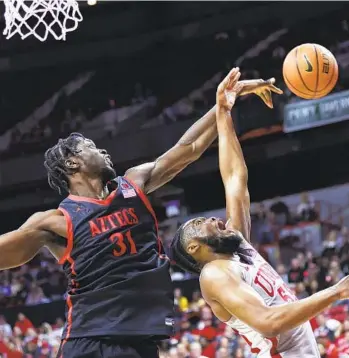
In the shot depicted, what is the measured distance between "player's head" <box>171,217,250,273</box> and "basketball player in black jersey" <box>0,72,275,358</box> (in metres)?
0.13

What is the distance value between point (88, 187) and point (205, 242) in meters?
0.58

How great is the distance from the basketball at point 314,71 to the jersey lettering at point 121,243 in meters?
1.71

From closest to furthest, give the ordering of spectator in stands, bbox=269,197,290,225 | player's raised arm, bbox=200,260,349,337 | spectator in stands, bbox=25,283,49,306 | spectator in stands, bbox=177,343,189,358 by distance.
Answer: player's raised arm, bbox=200,260,349,337 < spectator in stands, bbox=177,343,189,358 < spectator in stands, bbox=269,197,290,225 < spectator in stands, bbox=25,283,49,306

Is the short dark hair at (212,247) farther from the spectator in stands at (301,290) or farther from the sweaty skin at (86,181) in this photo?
the spectator in stands at (301,290)

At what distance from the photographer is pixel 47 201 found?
1537 centimetres

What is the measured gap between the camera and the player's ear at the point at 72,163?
3697 millimetres

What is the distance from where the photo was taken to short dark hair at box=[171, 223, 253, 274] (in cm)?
346

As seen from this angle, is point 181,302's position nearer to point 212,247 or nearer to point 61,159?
point 61,159

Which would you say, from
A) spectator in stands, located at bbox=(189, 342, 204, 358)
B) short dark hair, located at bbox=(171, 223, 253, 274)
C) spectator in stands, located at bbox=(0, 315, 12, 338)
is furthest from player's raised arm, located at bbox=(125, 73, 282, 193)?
spectator in stands, located at bbox=(0, 315, 12, 338)

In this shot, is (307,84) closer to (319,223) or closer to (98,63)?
(319,223)

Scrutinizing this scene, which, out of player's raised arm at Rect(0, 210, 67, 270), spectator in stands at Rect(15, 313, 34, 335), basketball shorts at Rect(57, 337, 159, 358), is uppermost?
player's raised arm at Rect(0, 210, 67, 270)

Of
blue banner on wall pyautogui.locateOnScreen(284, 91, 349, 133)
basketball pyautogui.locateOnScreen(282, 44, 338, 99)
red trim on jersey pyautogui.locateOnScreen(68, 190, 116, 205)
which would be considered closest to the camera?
red trim on jersey pyautogui.locateOnScreen(68, 190, 116, 205)

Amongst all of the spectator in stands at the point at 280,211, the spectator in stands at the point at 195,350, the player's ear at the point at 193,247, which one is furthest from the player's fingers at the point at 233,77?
the spectator in stands at the point at 280,211

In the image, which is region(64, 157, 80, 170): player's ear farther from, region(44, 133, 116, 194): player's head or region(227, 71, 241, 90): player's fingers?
region(227, 71, 241, 90): player's fingers
